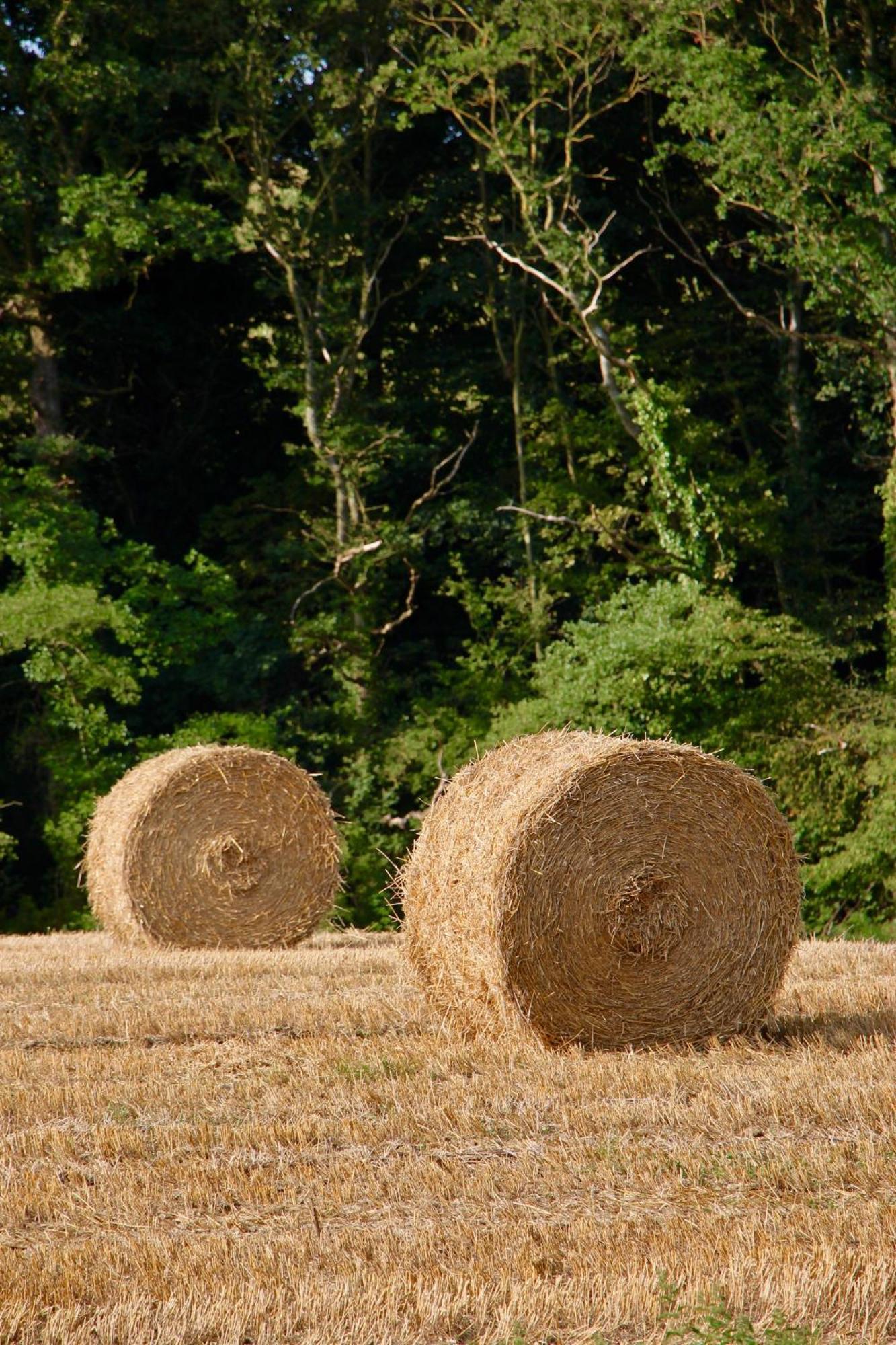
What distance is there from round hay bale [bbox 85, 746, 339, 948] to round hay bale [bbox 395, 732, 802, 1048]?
17.7 feet

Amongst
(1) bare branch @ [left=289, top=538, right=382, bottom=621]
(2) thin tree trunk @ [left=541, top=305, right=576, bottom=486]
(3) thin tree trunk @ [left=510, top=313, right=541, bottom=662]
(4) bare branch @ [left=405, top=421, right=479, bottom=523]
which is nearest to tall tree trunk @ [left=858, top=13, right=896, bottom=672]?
(2) thin tree trunk @ [left=541, top=305, right=576, bottom=486]

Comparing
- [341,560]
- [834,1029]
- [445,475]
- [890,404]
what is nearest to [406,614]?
[341,560]

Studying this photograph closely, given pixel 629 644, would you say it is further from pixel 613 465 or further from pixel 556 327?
pixel 556 327

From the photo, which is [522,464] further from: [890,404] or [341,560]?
[890,404]

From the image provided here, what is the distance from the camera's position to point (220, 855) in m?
13.7

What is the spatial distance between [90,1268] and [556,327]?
2105 centimetres

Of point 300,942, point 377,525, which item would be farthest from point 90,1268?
point 377,525

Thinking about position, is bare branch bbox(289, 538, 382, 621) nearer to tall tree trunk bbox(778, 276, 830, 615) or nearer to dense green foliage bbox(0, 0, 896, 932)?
dense green foliage bbox(0, 0, 896, 932)

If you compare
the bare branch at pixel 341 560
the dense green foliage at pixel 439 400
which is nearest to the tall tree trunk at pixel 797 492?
→ the dense green foliage at pixel 439 400

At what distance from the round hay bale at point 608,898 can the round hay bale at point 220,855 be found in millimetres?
5407

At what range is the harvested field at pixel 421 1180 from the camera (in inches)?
163

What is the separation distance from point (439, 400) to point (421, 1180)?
20577 millimetres

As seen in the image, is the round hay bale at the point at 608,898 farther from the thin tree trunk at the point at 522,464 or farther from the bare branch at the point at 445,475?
the bare branch at the point at 445,475

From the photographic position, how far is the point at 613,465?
23719mm
